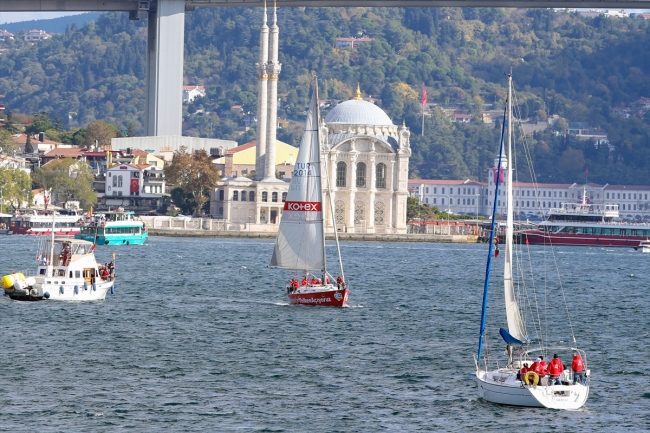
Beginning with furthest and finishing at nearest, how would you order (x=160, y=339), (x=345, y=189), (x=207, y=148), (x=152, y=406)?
(x=207, y=148) → (x=345, y=189) → (x=160, y=339) → (x=152, y=406)

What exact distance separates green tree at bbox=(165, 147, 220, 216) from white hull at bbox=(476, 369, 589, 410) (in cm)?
8021

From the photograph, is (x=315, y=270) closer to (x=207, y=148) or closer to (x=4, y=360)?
(x=4, y=360)

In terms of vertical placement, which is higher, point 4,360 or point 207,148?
point 207,148

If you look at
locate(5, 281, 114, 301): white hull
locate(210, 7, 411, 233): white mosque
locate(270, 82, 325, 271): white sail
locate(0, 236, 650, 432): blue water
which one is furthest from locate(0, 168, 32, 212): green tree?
locate(270, 82, 325, 271): white sail

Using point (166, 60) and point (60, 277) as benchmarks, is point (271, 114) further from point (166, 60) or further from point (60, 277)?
point (60, 277)

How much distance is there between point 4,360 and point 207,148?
314ft

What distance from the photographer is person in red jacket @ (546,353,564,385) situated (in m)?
26.4

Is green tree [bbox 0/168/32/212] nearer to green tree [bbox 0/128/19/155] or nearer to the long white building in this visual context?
green tree [bbox 0/128/19/155]

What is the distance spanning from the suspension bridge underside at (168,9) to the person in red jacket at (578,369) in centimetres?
7925

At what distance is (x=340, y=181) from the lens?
340 feet

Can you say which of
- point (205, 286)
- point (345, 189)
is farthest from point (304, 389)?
point (345, 189)

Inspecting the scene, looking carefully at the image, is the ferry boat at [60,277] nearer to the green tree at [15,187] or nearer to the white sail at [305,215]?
the white sail at [305,215]

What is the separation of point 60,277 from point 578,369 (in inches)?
767

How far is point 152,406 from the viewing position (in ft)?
88.3
